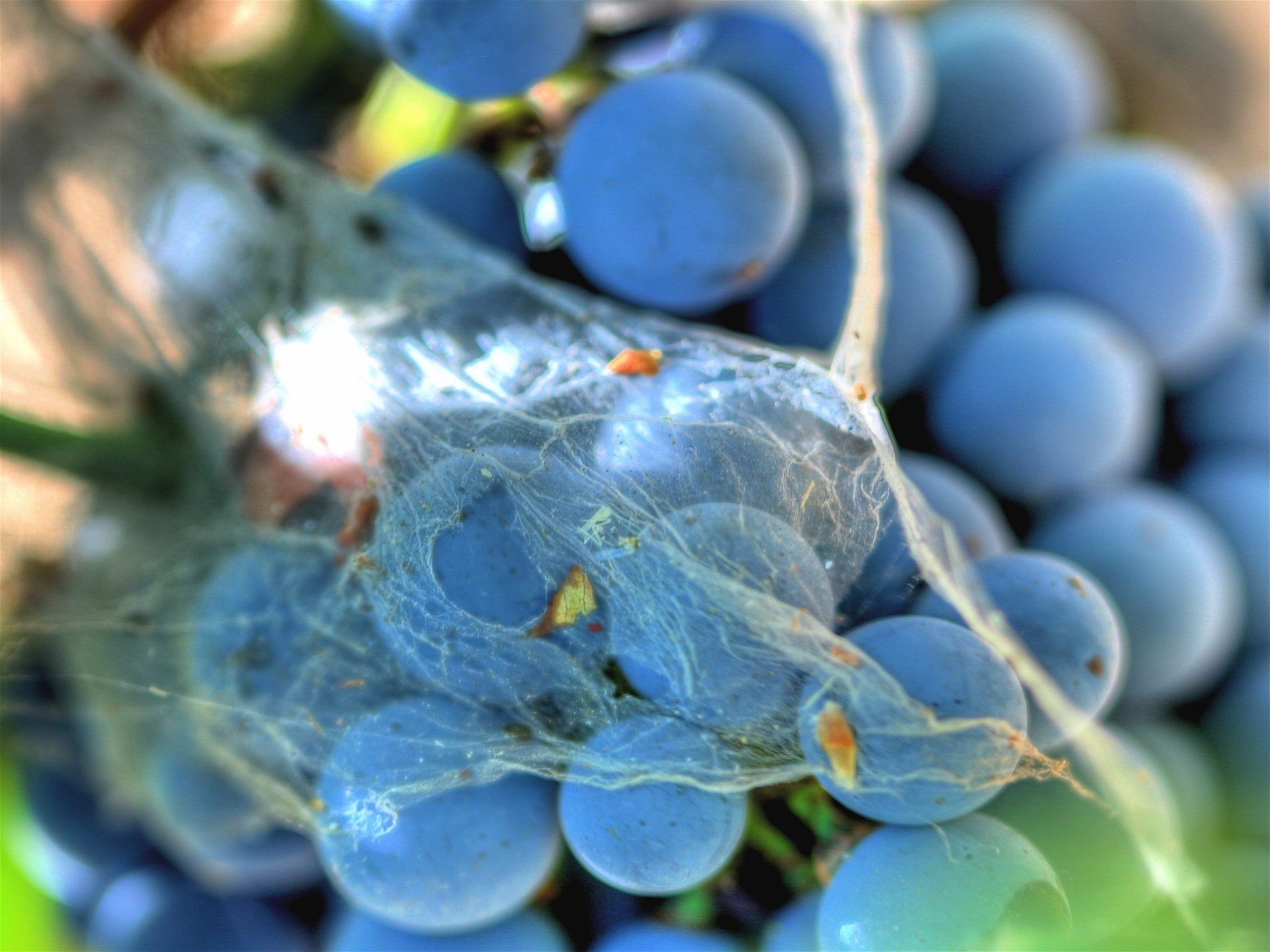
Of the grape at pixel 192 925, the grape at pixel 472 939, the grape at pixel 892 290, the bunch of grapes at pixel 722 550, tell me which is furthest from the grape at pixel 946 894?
the grape at pixel 192 925

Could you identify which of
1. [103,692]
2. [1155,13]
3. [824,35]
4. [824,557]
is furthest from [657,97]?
[1155,13]

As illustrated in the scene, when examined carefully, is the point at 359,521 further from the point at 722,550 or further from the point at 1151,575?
the point at 1151,575

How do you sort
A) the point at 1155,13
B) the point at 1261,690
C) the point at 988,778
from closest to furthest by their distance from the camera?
1. the point at 988,778
2. the point at 1261,690
3. the point at 1155,13

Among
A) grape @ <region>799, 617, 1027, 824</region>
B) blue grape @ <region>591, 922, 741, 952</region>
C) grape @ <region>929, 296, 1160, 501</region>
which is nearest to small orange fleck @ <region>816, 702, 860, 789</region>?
grape @ <region>799, 617, 1027, 824</region>

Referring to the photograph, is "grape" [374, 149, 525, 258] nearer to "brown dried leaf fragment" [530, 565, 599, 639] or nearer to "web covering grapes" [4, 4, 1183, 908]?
"web covering grapes" [4, 4, 1183, 908]

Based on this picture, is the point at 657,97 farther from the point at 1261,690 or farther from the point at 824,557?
the point at 1261,690

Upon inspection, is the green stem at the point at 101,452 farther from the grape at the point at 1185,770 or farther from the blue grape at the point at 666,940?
the grape at the point at 1185,770

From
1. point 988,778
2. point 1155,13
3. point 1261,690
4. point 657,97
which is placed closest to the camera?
point 988,778
